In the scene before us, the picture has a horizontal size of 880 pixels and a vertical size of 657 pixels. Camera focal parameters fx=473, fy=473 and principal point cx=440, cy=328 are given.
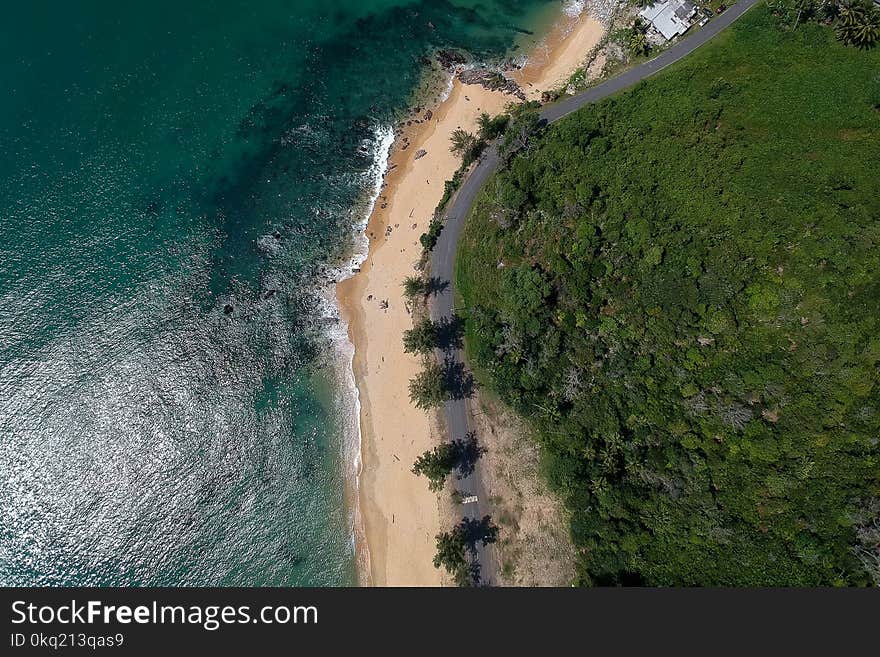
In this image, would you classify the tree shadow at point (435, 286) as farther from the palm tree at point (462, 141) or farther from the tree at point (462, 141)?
the palm tree at point (462, 141)

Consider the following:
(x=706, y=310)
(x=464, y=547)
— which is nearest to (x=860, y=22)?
(x=706, y=310)

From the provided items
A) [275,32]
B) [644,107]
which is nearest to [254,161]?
[275,32]

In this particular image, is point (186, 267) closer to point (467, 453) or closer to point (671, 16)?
point (467, 453)

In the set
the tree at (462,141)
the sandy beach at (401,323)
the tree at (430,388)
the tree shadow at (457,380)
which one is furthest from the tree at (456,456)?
the tree at (462,141)

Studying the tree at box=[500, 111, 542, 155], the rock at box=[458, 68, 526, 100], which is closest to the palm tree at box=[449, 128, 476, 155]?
the tree at box=[500, 111, 542, 155]

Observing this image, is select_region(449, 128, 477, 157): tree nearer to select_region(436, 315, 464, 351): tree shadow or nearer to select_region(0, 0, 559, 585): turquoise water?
select_region(0, 0, 559, 585): turquoise water

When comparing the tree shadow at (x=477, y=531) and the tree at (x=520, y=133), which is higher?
the tree at (x=520, y=133)
